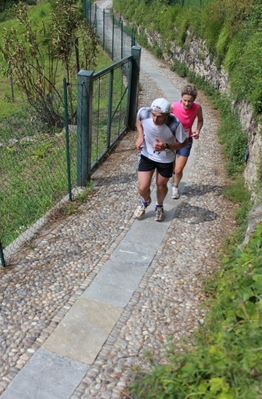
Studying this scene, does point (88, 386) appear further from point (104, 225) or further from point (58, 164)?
point (58, 164)

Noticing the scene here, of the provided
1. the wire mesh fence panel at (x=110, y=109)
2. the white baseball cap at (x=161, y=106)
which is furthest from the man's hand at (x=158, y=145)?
the wire mesh fence panel at (x=110, y=109)

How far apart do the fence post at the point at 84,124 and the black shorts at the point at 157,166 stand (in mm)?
1414

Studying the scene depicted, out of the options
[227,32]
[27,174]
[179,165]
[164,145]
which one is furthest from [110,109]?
[227,32]

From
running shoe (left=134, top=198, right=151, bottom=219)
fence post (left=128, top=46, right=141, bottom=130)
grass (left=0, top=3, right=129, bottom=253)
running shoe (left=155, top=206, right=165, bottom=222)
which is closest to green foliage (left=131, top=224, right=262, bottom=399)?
running shoe (left=155, top=206, right=165, bottom=222)

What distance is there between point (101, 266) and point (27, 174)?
3.78 meters

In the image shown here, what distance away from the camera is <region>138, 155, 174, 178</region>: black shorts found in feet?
15.3

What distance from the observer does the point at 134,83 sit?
8461mm

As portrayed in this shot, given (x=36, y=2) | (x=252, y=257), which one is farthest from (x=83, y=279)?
(x=36, y=2)

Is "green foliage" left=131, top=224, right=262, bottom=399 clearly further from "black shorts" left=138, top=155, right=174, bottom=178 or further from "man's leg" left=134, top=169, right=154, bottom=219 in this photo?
"man's leg" left=134, top=169, right=154, bottom=219

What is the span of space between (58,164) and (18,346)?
15.1 ft

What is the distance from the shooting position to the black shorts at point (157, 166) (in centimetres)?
467

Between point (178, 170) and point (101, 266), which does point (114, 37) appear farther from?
point (101, 266)

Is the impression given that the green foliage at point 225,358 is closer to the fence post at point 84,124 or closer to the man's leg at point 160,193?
the man's leg at point 160,193

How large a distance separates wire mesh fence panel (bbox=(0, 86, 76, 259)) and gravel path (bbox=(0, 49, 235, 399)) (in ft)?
1.69
